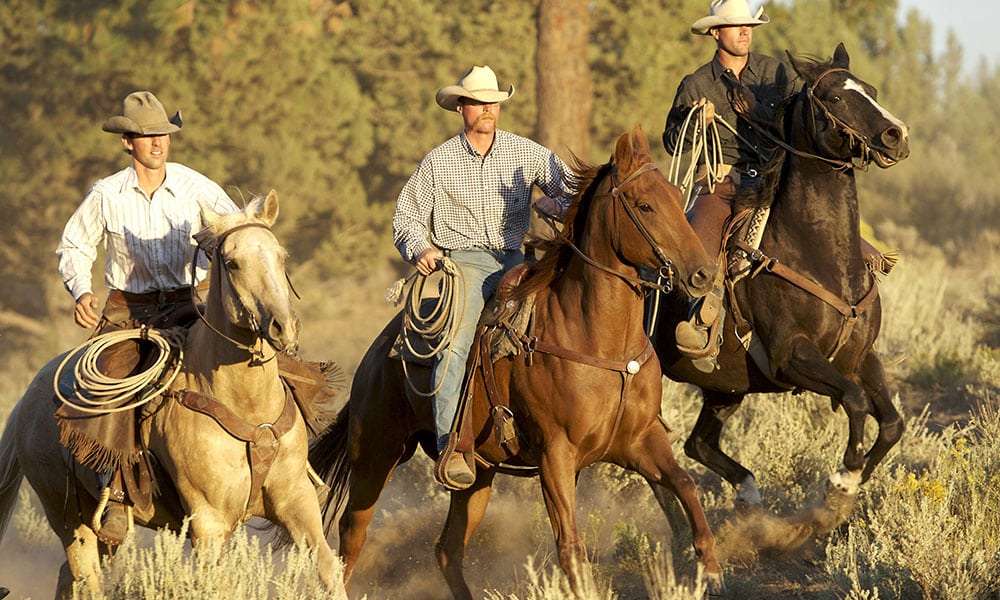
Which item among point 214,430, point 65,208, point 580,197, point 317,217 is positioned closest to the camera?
point 214,430

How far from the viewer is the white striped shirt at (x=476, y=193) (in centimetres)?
658

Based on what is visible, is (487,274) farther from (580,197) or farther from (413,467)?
(413,467)

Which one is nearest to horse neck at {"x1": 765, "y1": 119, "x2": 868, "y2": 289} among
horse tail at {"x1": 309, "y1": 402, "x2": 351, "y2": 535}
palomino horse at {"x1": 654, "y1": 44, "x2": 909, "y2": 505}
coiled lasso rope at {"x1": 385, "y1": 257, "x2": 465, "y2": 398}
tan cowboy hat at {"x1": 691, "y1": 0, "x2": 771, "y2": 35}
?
palomino horse at {"x1": 654, "y1": 44, "x2": 909, "y2": 505}

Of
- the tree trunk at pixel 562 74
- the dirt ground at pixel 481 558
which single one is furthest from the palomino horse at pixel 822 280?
the tree trunk at pixel 562 74

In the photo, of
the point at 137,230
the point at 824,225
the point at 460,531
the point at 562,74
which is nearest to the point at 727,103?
the point at 824,225

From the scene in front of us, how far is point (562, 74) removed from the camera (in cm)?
1408

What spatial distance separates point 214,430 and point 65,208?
15.6 meters

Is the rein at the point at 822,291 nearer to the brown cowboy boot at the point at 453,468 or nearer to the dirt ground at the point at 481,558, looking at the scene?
the dirt ground at the point at 481,558

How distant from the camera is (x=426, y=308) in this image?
660cm

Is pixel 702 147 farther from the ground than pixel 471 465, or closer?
farther from the ground

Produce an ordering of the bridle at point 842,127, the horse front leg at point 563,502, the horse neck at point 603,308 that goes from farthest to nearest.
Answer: the bridle at point 842,127
the horse neck at point 603,308
the horse front leg at point 563,502

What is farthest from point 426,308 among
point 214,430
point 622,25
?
point 622,25

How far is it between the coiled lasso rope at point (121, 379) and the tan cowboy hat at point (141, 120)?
1.01 m

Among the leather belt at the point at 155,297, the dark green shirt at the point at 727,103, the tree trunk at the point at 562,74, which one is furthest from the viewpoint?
the tree trunk at the point at 562,74
